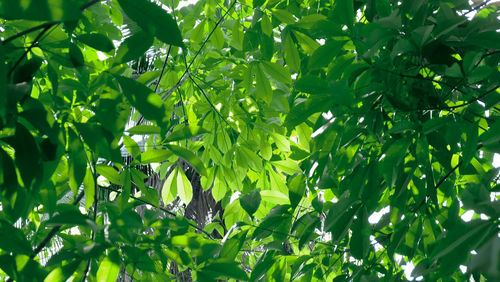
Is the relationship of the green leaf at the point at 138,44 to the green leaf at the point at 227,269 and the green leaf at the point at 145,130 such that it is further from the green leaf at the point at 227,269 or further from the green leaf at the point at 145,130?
the green leaf at the point at 227,269

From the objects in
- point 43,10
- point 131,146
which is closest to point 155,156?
point 131,146

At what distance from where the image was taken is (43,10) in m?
0.43

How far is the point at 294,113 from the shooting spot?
2.88 feet

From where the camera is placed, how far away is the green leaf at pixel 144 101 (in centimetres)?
64

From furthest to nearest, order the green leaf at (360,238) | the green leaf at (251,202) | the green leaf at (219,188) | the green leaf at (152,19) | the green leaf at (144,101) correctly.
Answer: the green leaf at (219,188)
the green leaf at (251,202)
the green leaf at (360,238)
the green leaf at (144,101)
the green leaf at (152,19)

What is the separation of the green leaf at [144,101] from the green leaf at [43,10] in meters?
0.22

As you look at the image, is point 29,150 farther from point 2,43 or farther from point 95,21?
point 95,21

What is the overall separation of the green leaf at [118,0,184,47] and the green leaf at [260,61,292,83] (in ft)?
2.21

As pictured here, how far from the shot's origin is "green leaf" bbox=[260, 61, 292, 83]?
1.21 m

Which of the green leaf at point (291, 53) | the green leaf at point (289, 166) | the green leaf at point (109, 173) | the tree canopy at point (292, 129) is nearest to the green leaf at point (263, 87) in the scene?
the tree canopy at point (292, 129)

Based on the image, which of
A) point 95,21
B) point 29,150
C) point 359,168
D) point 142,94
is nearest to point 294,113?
point 359,168

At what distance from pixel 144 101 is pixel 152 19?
0.14 meters

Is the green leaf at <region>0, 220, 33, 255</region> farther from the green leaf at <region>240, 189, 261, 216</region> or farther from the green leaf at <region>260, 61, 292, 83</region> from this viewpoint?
the green leaf at <region>260, 61, 292, 83</region>

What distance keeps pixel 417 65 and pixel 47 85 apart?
1178 mm
